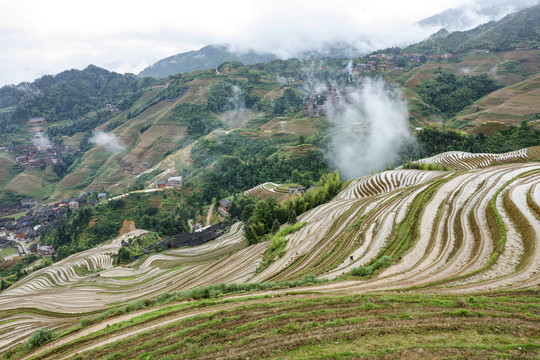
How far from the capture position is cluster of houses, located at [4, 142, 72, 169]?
257ft

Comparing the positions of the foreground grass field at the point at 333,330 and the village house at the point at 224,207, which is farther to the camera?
the village house at the point at 224,207

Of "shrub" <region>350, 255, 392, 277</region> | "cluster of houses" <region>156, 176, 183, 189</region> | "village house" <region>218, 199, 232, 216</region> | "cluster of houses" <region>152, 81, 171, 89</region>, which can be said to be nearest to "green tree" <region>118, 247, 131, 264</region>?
"village house" <region>218, 199, 232, 216</region>

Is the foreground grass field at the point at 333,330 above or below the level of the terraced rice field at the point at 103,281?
above

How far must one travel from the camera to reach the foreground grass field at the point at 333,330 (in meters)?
6.62

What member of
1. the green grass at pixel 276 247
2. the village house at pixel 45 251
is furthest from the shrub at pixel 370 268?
the village house at pixel 45 251

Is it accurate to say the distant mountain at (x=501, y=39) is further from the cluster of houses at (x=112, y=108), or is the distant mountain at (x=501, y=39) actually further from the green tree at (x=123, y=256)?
the cluster of houses at (x=112, y=108)

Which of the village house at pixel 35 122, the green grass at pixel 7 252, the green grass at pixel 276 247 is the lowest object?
the green grass at pixel 276 247

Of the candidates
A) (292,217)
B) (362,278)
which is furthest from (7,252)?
(362,278)

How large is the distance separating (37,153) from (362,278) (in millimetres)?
111795

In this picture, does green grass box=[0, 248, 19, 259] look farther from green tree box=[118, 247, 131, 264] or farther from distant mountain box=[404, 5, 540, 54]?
distant mountain box=[404, 5, 540, 54]

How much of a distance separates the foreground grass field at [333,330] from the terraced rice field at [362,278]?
0.16ft

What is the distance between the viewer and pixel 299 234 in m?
23.8

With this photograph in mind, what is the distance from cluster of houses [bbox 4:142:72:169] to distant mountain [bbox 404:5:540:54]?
510ft

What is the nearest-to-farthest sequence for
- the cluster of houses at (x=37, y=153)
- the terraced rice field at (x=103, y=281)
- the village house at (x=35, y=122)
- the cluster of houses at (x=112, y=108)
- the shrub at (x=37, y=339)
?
the shrub at (x=37, y=339)
the terraced rice field at (x=103, y=281)
the cluster of houses at (x=37, y=153)
the village house at (x=35, y=122)
the cluster of houses at (x=112, y=108)
